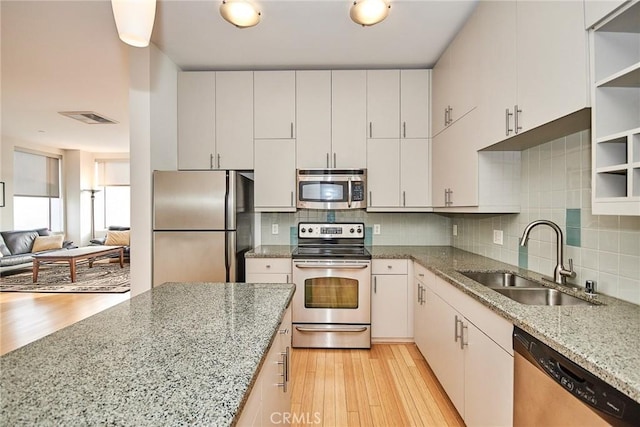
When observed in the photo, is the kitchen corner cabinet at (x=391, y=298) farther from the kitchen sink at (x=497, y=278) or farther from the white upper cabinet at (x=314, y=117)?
the white upper cabinet at (x=314, y=117)

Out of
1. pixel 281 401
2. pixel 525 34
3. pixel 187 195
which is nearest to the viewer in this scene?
pixel 281 401

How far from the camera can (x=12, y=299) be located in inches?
178

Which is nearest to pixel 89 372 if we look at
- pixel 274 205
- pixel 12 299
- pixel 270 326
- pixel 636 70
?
pixel 270 326

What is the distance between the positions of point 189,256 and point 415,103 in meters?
2.43

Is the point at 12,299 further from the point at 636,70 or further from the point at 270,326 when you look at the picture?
the point at 636,70

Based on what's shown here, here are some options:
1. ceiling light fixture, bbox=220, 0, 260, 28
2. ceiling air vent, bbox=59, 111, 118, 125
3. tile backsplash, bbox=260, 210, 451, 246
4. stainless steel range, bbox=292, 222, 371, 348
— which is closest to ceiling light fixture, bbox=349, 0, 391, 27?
ceiling light fixture, bbox=220, 0, 260, 28

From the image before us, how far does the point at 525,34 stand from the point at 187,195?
2.44 metres

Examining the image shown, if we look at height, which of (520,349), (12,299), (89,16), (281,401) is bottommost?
(12,299)

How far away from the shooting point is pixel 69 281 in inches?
217

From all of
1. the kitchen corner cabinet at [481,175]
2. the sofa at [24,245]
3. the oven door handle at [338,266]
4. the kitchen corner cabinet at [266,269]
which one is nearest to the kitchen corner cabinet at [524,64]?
the kitchen corner cabinet at [481,175]

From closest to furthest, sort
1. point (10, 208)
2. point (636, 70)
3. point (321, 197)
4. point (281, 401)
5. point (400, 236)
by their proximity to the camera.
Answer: point (636, 70)
point (281, 401)
point (321, 197)
point (400, 236)
point (10, 208)

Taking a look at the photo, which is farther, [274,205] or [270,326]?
[274,205]

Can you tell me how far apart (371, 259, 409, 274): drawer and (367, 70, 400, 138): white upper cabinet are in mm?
1165

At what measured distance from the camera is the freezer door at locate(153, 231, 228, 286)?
2.62 metres
